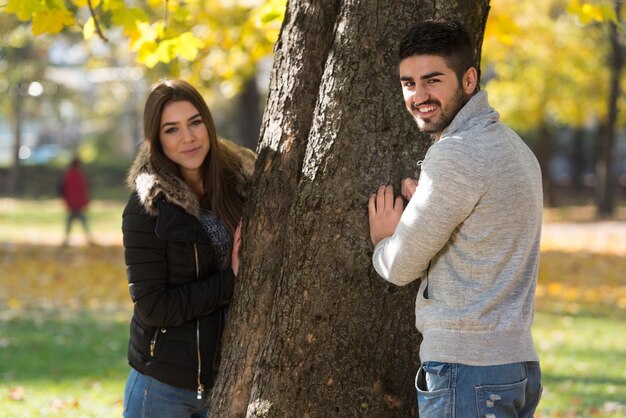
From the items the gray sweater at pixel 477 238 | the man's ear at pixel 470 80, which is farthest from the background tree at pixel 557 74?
the gray sweater at pixel 477 238

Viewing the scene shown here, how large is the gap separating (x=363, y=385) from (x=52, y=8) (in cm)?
254

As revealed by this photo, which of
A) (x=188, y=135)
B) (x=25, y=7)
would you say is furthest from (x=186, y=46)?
(x=188, y=135)

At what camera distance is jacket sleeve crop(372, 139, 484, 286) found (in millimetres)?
2809

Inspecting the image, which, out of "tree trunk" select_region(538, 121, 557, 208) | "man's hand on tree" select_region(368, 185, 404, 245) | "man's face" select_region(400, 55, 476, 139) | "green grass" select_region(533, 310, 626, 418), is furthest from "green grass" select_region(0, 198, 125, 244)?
"man's face" select_region(400, 55, 476, 139)

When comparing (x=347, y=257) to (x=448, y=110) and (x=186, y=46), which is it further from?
(x=186, y=46)

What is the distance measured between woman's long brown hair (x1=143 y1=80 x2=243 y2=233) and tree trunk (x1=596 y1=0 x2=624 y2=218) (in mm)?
22884

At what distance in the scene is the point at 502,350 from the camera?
9.45 feet

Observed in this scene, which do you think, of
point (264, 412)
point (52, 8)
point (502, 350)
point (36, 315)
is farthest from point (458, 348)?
point (36, 315)

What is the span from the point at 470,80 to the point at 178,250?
144cm

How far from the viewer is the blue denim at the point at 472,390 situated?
2.85 meters

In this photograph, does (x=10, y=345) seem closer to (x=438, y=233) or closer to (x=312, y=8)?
(x=312, y=8)

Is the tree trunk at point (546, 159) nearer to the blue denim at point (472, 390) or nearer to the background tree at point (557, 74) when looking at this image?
the background tree at point (557, 74)

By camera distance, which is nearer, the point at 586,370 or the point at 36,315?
the point at 586,370

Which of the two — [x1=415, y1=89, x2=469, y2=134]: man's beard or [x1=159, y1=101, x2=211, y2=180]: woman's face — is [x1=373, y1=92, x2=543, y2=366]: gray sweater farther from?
[x1=159, y1=101, x2=211, y2=180]: woman's face
